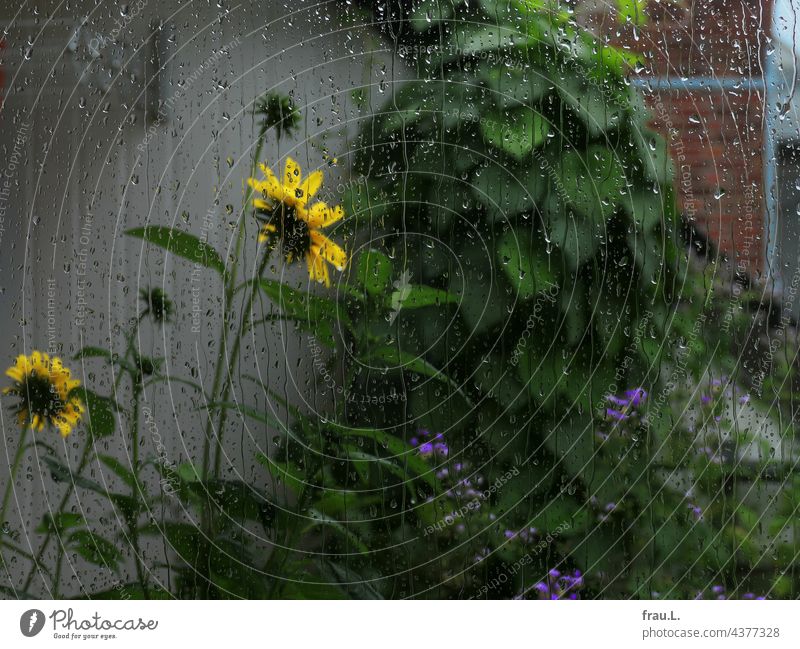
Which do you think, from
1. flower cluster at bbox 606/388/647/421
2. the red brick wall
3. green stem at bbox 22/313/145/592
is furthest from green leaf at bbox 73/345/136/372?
the red brick wall

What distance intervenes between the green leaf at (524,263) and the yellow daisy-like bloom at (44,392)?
57cm

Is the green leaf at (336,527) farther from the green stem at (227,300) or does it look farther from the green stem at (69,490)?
the green stem at (69,490)

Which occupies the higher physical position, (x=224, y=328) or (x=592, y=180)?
(x=592, y=180)

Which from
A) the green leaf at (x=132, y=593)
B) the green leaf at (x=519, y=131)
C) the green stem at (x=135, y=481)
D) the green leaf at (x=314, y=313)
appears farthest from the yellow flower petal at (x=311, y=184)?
the green leaf at (x=132, y=593)

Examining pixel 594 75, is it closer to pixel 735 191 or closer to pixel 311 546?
pixel 735 191

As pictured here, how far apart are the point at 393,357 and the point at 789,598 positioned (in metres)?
0.59

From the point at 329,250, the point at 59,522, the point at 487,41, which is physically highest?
the point at 487,41

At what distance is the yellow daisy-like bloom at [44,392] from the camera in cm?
96

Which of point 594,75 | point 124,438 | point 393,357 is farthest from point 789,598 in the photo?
point 124,438

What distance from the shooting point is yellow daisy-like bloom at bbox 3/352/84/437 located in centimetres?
96

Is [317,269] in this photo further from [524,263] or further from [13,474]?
[13,474]

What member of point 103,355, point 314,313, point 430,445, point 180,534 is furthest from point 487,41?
point 180,534

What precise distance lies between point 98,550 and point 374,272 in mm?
499

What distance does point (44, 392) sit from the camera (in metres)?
0.96
